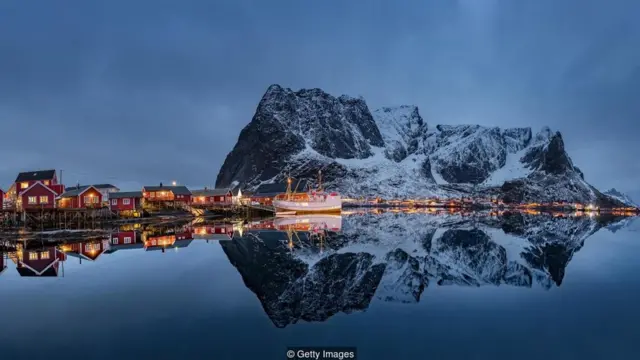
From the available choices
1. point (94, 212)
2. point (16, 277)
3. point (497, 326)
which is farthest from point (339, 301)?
point (94, 212)

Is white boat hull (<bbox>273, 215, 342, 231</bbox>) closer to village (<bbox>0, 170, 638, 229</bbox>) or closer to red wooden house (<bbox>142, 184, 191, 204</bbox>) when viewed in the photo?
village (<bbox>0, 170, 638, 229</bbox>)

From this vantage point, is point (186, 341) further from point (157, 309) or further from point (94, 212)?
point (94, 212)

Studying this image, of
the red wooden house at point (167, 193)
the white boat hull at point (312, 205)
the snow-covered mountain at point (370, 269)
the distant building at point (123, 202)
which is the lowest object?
the snow-covered mountain at point (370, 269)

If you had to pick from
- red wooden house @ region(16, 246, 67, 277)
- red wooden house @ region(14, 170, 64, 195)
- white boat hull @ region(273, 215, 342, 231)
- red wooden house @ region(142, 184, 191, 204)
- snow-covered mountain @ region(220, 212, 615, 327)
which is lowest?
snow-covered mountain @ region(220, 212, 615, 327)

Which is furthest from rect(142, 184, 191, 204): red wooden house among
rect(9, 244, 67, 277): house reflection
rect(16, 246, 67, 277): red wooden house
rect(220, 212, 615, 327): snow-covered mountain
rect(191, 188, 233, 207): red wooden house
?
rect(220, 212, 615, 327): snow-covered mountain

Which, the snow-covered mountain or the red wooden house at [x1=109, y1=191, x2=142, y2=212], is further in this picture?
the red wooden house at [x1=109, y1=191, x2=142, y2=212]

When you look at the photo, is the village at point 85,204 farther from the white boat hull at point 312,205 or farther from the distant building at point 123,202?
the white boat hull at point 312,205

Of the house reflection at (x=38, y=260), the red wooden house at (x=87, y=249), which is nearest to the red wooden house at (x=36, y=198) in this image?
the red wooden house at (x=87, y=249)
